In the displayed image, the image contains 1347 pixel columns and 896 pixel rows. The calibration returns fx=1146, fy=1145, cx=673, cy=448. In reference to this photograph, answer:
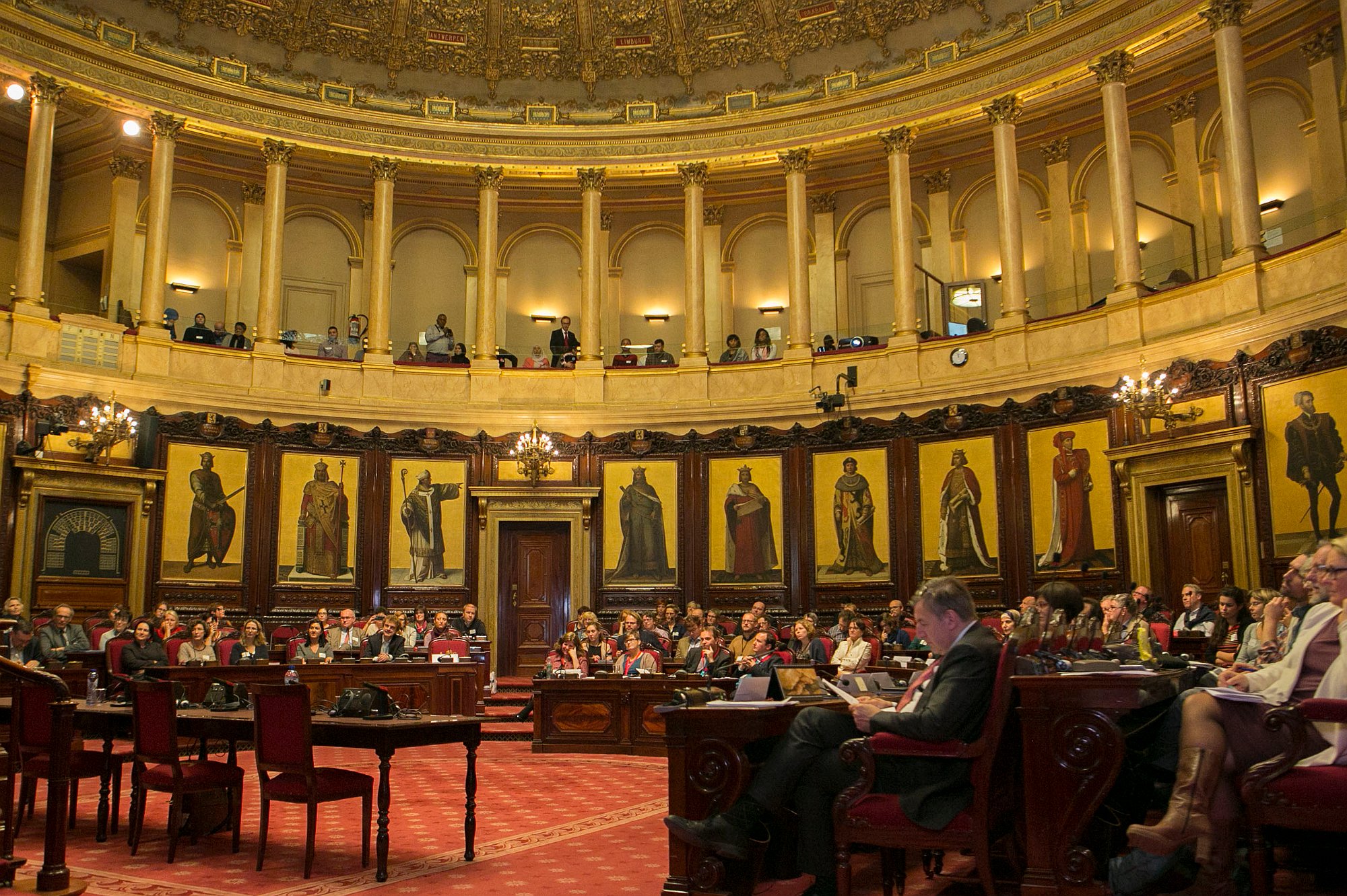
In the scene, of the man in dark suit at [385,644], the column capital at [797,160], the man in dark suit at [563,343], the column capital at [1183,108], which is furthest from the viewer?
the man in dark suit at [563,343]

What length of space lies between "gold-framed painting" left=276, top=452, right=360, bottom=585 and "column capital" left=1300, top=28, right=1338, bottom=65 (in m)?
15.9

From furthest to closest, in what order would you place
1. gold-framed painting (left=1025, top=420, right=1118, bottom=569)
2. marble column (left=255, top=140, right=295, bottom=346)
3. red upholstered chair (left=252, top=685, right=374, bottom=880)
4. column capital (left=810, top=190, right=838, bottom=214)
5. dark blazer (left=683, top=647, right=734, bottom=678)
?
1. column capital (left=810, top=190, right=838, bottom=214)
2. marble column (left=255, top=140, right=295, bottom=346)
3. gold-framed painting (left=1025, top=420, right=1118, bottom=569)
4. dark blazer (left=683, top=647, right=734, bottom=678)
5. red upholstered chair (left=252, top=685, right=374, bottom=880)

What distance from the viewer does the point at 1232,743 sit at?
435 centimetres

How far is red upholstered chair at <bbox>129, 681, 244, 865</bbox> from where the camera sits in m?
6.79

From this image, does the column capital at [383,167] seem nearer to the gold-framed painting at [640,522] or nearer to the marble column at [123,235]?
the marble column at [123,235]

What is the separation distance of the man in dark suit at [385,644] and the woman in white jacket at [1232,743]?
38.1 feet

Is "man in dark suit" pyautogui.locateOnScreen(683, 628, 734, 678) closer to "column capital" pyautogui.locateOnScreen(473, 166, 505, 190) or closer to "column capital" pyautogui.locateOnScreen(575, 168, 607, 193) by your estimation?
"column capital" pyautogui.locateOnScreen(575, 168, 607, 193)

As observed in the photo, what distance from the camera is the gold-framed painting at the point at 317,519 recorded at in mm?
18359

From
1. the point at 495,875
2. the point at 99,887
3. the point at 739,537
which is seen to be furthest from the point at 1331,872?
the point at 739,537

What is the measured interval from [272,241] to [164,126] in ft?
7.96

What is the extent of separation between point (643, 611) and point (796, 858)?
13957mm

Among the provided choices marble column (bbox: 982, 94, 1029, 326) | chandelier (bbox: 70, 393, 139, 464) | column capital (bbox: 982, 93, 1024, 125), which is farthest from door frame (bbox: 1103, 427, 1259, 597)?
chandelier (bbox: 70, 393, 139, 464)

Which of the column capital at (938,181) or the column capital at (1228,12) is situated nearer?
the column capital at (1228,12)

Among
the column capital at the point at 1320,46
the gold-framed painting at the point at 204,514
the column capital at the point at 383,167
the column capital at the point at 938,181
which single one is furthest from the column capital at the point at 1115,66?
the gold-framed painting at the point at 204,514
